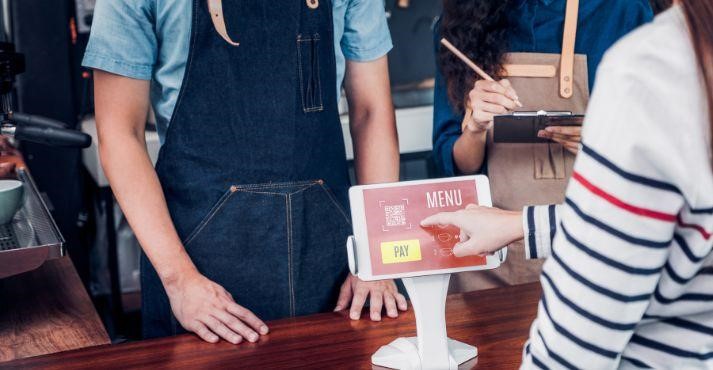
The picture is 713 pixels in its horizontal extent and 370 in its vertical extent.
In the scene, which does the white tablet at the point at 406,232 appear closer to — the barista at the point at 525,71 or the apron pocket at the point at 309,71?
the apron pocket at the point at 309,71

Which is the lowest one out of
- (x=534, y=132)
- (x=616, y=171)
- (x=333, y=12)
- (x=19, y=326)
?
(x=19, y=326)

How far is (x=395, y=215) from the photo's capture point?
3.58 feet

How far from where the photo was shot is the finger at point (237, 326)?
1.24 metres

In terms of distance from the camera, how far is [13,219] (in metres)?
1.55

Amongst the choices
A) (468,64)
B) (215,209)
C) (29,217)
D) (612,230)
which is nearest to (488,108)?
(468,64)

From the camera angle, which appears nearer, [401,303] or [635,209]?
[635,209]

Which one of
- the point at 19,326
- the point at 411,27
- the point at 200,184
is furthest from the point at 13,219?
the point at 411,27

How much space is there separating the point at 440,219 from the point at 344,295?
0.52 m

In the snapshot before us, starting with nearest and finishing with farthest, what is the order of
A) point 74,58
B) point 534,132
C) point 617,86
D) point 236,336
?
point 617,86 < point 236,336 < point 534,132 < point 74,58

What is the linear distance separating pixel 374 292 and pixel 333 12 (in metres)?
0.57

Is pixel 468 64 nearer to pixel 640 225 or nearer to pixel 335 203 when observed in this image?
pixel 335 203

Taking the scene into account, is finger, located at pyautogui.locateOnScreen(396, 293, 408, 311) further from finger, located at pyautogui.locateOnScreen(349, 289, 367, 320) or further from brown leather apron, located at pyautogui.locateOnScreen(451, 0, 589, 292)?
brown leather apron, located at pyautogui.locateOnScreen(451, 0, 589, 292)

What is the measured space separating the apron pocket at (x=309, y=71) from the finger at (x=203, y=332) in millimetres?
484

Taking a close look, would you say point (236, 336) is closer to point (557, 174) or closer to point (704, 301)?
point (704, 301)
